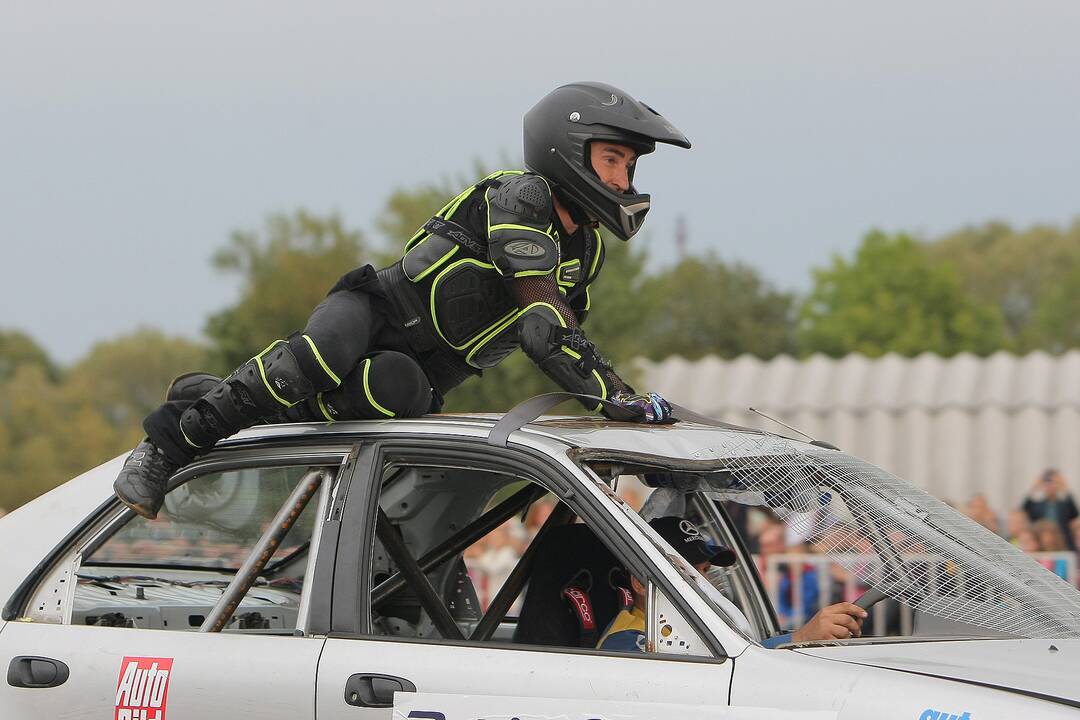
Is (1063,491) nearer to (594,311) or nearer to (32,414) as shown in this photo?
(594,311)

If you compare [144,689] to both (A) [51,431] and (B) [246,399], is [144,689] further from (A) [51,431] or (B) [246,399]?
(A) [51,431]

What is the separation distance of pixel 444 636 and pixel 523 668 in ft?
3.26

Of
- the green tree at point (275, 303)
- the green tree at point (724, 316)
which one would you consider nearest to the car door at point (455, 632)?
the green tree at point (275, 303)

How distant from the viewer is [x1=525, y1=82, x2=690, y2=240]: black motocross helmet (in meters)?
4.62

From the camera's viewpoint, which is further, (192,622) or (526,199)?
(192,622)

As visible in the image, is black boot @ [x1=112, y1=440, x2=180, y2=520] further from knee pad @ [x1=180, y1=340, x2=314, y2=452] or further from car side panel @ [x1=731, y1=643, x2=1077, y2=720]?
car side panel @ [x1=731, y1=643, x2=1077, y2=720]

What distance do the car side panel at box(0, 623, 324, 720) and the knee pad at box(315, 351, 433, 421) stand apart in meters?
0.74

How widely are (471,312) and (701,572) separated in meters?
1.17

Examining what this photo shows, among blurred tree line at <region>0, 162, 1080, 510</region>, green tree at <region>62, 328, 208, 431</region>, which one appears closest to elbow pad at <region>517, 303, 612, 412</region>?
blurred tree line at <region>0, 162, 1080, 510</region>

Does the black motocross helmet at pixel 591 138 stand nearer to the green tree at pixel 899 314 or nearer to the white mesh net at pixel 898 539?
the white mesh net at pixel 898 539

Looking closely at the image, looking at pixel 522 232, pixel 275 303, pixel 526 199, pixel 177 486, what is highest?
pixel 275 303

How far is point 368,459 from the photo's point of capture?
4020 mm

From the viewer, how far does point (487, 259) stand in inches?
182

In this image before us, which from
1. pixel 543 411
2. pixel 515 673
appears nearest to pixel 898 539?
pixel 543 411
